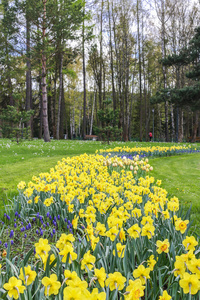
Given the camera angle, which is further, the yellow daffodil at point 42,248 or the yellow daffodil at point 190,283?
the yellow daffodil at point 42,248

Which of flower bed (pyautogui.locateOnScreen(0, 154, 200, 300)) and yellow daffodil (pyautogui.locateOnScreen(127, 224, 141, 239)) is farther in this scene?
yellow daffodil (pyautogui.locateOnScreen(127, 224, 141, 239))

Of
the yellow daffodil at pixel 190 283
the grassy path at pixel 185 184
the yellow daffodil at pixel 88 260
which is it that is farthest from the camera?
the grassy path at pixel 185 184


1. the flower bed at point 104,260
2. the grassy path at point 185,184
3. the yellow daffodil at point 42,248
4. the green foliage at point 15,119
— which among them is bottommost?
the grassy path at point 185,184

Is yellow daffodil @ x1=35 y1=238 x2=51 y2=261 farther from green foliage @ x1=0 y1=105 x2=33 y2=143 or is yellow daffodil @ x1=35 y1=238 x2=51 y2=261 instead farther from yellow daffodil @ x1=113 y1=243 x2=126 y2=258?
green foliage @ x1=0 y1=105 x2=33 y2=143

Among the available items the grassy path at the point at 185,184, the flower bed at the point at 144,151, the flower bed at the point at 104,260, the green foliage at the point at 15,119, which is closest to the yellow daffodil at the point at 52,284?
the flower bed at the point at 104,260

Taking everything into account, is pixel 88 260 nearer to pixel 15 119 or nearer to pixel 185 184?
pixel 185 184

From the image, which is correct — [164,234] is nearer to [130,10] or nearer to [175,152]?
[175,152]

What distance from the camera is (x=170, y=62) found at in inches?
452

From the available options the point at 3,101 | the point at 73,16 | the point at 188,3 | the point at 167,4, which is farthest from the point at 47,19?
the point at 3,101

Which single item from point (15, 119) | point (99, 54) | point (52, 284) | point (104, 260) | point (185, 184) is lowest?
point (185, 184)

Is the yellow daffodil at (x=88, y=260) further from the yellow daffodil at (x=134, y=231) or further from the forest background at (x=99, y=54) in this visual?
the forest background at (x=99, y=54)

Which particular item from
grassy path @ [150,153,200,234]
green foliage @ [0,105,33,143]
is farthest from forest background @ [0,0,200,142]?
grassy path @ [150,153,200,234]

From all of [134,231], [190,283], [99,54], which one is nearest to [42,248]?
[134,231]

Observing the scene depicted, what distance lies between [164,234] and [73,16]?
1656cm
